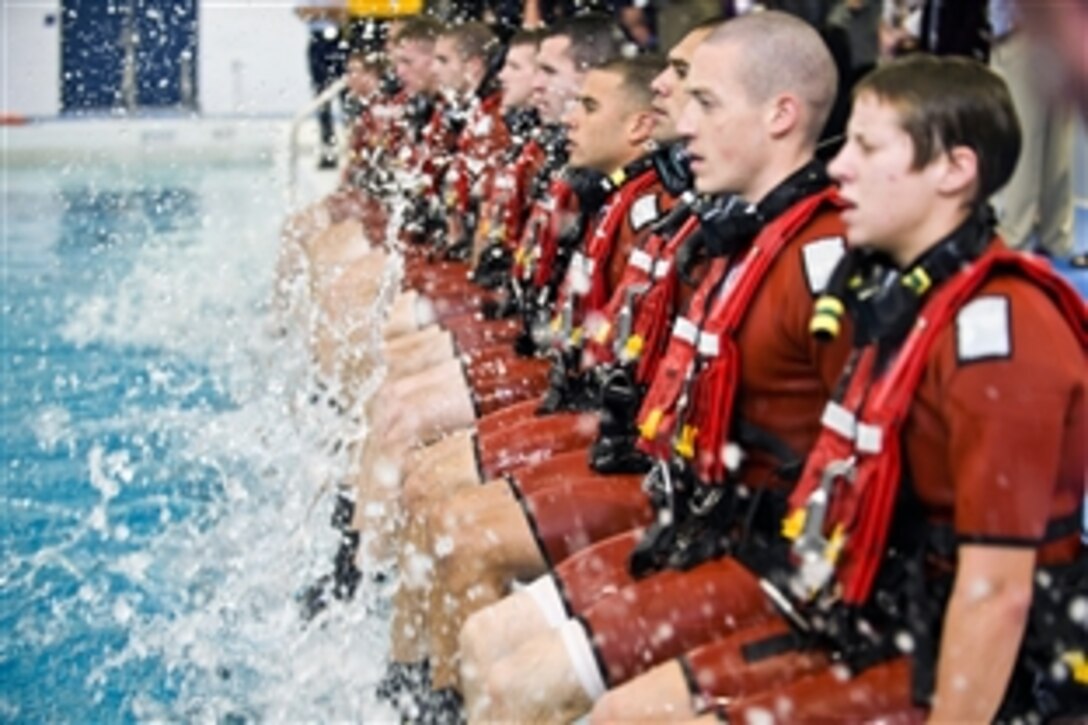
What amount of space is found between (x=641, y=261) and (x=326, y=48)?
9981mm

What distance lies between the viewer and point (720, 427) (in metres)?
2.91

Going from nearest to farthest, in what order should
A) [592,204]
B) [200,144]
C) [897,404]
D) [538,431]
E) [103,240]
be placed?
[897,404] → [538,431] → [592,204] → [103,240] → [200,144]

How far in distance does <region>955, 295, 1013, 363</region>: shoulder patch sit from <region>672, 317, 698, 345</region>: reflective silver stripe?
0.74 metres

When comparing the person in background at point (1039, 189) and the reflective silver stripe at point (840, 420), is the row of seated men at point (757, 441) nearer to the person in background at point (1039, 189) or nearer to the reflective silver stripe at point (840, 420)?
the reflective silver stripe at point (840, 420)

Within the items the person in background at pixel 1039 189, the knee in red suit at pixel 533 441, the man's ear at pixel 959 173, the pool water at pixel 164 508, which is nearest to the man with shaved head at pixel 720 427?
the man's ear at pixel 959 173

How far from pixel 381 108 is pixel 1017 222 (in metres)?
3.59

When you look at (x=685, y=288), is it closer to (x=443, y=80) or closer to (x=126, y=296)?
(x=443, y=80)

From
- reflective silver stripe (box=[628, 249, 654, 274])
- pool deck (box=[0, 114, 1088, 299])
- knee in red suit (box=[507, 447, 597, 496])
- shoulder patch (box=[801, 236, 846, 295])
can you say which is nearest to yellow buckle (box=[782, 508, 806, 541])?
shoulder patch (box=[801, 236, 846, 295])

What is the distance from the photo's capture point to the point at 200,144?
19.3m

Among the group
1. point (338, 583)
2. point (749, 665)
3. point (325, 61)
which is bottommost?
point (325, 61)

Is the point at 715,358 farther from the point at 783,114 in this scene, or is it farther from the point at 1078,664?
the point at 1078,664

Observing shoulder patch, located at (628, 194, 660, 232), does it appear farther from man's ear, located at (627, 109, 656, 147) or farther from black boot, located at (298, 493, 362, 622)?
black boot, located at (298, 493, 362, 622)

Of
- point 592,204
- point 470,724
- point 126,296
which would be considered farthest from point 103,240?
point 470,724

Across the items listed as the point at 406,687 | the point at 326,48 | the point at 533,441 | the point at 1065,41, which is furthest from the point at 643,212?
the point at 326,48
